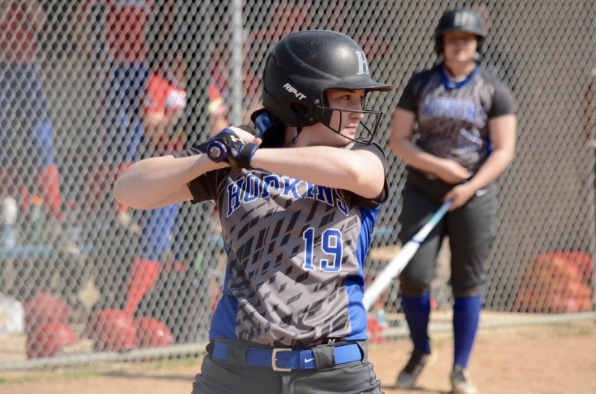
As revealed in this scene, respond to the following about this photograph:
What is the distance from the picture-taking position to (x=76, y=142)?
595 cm

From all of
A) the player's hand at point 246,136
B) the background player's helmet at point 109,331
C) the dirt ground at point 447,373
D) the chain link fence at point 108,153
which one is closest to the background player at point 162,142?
the chain link fence at point 108,153

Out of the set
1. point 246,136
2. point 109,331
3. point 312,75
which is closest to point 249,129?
point 246,136

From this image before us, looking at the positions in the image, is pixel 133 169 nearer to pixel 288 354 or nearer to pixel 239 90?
pixel 288 354

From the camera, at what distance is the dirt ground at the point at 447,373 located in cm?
519

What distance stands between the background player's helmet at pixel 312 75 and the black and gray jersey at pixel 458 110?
8.31ft

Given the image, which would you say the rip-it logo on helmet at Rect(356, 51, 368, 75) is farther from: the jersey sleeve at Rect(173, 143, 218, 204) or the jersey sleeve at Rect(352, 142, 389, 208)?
the jersey sleeve at Rect(173, 143, 218, 204)

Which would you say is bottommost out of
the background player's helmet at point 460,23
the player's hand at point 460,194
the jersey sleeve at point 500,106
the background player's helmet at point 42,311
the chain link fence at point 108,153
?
the background player's helmet at point 42,311

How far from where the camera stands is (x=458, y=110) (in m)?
4.93

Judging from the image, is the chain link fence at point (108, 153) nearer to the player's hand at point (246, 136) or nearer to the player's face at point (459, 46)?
the player's face at point (459, 46)

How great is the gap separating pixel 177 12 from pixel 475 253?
98.5 inches

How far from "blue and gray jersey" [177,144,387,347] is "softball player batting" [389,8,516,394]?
2.50 meters

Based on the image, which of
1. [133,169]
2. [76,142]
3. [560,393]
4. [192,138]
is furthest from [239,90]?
[133,169]

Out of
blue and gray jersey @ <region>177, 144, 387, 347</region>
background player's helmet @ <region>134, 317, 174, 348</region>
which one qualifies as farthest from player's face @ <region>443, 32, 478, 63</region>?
blue and gray jersey @ <region>177, 144, 387, 347</region>

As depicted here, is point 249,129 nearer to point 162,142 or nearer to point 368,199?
point 368,199
